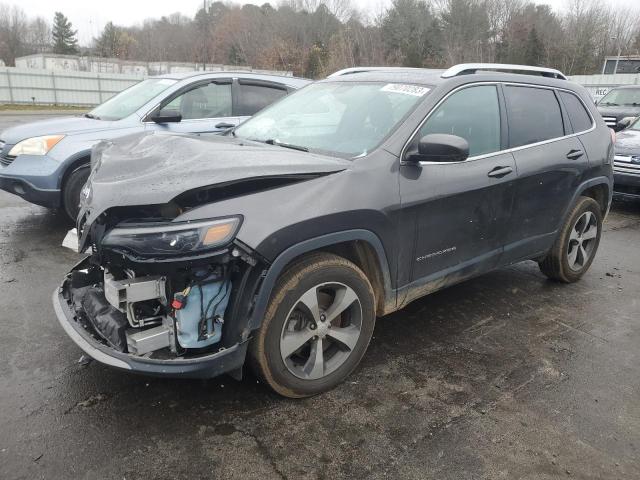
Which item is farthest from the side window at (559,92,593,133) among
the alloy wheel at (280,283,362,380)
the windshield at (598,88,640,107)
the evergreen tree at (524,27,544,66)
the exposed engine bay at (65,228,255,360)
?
the evergreen tree at (524,27,544,66)

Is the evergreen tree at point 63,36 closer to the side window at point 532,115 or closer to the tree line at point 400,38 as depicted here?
the tree line at point 400,38

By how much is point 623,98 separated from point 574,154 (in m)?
12.5

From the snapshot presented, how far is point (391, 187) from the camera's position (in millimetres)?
3084

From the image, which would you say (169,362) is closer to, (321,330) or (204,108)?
(321,330)

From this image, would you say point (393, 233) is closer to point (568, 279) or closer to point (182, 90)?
point (568, 279)

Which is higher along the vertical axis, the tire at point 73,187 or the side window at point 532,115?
the side window at point 532,115

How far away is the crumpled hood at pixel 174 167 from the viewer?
252 cm

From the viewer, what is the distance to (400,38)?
165 ft

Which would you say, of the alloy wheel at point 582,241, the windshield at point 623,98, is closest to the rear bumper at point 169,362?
the alloy wheel at point 582,241

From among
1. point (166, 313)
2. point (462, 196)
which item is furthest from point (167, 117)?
point (166, 313)

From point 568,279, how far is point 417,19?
5239 cm

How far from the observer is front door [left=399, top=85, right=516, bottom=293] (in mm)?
3258

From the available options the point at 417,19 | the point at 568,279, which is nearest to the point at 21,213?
the point at 568,279

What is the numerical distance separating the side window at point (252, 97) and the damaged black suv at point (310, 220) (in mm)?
2783
